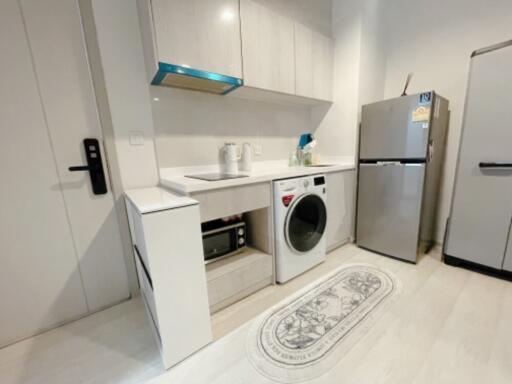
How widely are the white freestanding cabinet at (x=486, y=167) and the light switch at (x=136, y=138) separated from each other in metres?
2.47

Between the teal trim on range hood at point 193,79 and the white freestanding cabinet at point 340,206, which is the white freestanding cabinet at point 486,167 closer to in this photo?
the white freestanding cabinet at point 340,206

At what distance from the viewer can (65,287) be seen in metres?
1.40

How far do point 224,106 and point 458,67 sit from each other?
2.19m

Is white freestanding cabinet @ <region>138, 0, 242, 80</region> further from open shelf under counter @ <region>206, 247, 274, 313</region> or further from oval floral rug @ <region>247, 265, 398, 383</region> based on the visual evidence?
oval floral rug @ <region>247, 265, 398, 383</region>

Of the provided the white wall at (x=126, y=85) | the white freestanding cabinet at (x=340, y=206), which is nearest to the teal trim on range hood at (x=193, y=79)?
the white wall at (x=126, y=85)

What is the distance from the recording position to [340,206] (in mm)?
2133

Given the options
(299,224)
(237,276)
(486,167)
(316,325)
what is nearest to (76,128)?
(237,276)

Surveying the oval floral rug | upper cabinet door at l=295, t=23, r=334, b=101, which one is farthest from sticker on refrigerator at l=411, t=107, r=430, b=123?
the oval floral rug

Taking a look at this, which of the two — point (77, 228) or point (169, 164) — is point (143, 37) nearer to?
point (169, 164)

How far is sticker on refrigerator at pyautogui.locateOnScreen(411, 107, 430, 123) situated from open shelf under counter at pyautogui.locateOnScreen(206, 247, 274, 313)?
5.31 ft

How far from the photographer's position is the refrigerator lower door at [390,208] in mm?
1819

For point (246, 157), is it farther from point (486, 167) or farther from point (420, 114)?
point (486, 167)

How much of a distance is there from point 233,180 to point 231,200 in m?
0.13

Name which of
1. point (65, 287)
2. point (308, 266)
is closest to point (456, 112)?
point (308, 266)
